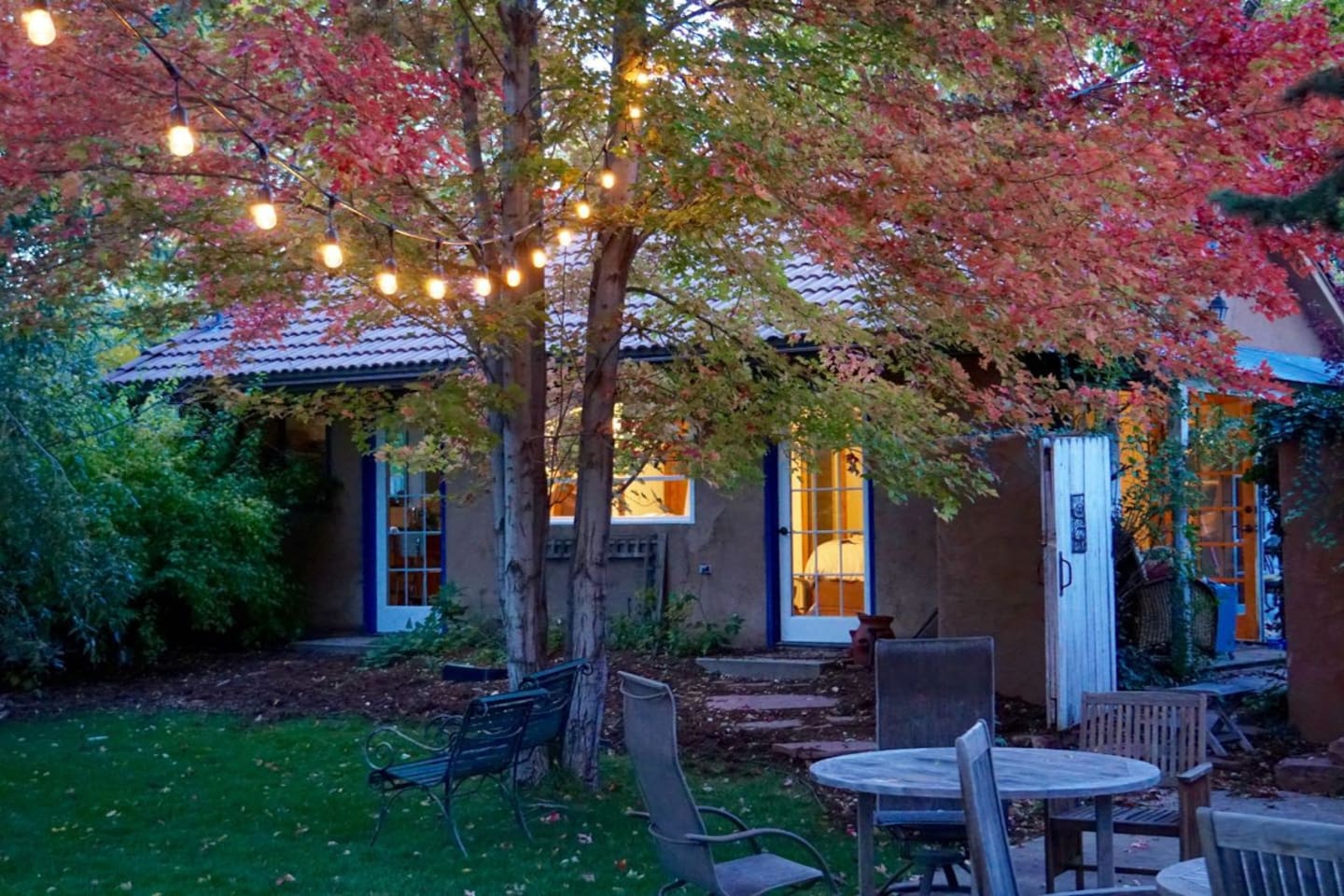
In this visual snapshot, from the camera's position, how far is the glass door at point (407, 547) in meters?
15.8

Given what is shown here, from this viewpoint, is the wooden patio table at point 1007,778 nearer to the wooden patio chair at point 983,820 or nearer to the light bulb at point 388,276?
the wooden patio chair at point 983,820

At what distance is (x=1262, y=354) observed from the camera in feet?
46.0

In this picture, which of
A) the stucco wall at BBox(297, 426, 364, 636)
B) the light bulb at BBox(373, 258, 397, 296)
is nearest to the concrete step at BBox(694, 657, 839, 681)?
the stucco wall at BBox(297, 426, 364, 636)

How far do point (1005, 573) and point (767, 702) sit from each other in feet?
6.53

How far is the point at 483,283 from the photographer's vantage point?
7.63 meters

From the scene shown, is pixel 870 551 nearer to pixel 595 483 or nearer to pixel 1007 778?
pixel 595 483

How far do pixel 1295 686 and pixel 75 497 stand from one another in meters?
8.65

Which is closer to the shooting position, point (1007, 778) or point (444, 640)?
point (1007, 778)

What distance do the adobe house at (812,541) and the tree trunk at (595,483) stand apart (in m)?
1.61

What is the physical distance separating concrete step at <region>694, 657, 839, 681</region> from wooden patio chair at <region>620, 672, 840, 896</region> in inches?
259

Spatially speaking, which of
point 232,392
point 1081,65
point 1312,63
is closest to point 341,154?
point 232,392

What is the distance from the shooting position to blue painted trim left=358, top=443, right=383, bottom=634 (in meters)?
16.0

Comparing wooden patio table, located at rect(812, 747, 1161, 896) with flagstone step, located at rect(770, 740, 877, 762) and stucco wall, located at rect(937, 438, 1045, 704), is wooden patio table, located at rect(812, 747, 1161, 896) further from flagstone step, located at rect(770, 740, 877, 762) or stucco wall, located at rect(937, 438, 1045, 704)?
→ stucco wall, located at rect(937, 438, 1045, 704)

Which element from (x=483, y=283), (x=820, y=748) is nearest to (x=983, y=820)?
(x=483, y=283)
